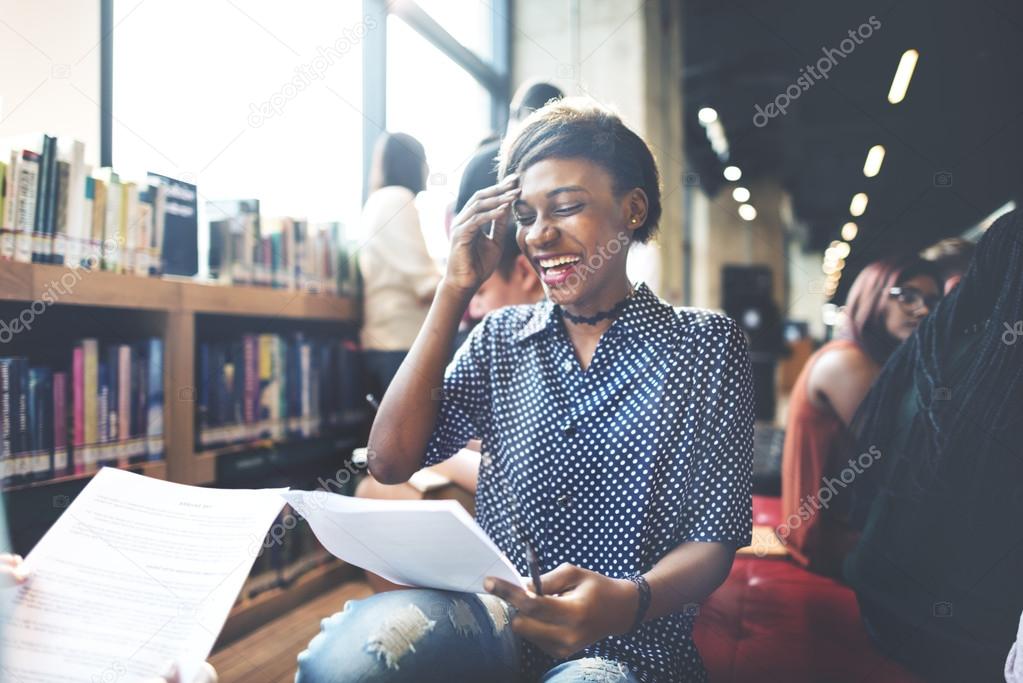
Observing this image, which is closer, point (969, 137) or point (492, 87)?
point (969, 137)

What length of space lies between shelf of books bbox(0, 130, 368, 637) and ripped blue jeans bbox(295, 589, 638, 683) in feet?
3.37

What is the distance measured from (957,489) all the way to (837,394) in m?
0.43

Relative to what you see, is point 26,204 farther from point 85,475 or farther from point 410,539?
point 410,539

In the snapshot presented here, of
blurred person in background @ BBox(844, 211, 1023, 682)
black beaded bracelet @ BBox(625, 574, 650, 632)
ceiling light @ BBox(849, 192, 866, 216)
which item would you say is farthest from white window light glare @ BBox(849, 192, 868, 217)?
black beaded bracelet @ BBox(625, 574, 650, 632)

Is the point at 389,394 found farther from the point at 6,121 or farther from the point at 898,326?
the point at 6,121

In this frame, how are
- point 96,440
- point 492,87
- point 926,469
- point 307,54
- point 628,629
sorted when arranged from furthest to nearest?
point 492,87
point 307,54
point 96,440
point 926,469
point 628,629

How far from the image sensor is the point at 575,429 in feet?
3.48

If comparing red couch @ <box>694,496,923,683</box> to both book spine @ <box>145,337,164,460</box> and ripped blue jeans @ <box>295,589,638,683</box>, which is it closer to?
ripped blue jeans @ <box>295,589,638,683</box>

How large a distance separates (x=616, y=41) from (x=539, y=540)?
13.8 feet

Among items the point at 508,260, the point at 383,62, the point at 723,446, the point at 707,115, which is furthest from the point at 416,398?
the point at 707,115

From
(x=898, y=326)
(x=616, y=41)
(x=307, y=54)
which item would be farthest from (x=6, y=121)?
(x=616, y=41)

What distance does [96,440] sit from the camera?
5.71 ft

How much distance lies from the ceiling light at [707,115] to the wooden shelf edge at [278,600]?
8164mm

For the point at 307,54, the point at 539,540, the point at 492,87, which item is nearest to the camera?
the point at 539,540
